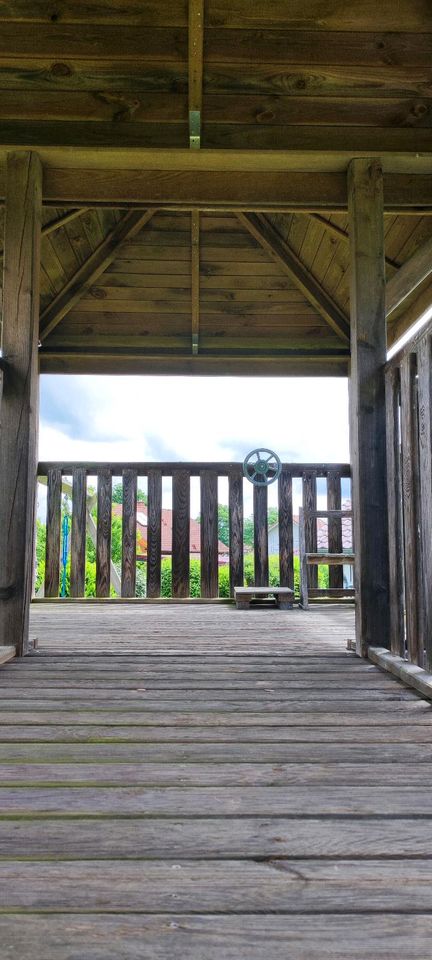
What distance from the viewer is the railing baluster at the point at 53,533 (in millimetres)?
5605

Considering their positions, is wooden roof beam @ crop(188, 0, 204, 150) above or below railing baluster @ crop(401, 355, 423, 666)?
above

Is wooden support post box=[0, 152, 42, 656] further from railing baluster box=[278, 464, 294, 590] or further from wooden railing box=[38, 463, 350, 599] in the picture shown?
railing baluster box=[278, 464, 294, 590]

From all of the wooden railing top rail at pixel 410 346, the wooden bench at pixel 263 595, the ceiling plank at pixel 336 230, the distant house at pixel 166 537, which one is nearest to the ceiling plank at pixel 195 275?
the ceiling plank at pixel 336 230

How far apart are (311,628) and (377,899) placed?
2.85 metres

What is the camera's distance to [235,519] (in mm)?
5598

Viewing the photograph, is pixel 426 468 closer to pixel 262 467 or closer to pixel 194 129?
pixel 194 129

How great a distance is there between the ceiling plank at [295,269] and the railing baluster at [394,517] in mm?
3578

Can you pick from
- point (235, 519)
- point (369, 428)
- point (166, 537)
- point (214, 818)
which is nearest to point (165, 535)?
point (166, 537)

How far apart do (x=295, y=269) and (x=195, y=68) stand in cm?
Result: 327

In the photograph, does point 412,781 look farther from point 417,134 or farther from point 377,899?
point 417,134

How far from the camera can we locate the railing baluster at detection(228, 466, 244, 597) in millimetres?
5594

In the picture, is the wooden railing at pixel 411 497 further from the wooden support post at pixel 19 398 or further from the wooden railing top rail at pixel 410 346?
the wooden support post at pixel 19 398

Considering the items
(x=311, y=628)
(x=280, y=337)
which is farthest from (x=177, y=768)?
(x=280, y=337)

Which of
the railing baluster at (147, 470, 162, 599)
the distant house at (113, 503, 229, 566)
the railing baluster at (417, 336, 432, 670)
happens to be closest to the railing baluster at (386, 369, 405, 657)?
the railing baluster at (417, 336, 432, 670)
